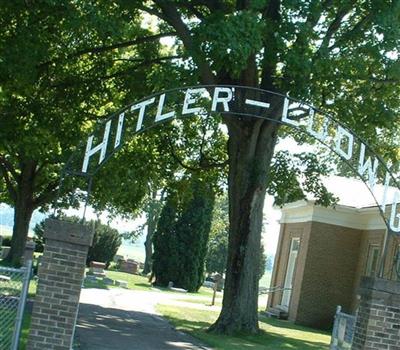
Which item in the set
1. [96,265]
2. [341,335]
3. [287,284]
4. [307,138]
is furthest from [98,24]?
[96,265]

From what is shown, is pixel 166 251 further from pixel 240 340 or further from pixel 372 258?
pixel 240 340

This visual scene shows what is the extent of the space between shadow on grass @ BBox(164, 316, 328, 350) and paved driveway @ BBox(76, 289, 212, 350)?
34 cm

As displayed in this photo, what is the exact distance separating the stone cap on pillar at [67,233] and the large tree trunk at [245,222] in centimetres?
824

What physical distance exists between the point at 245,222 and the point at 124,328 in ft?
12.5

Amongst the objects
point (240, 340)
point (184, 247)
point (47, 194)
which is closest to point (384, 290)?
point (240, 340)

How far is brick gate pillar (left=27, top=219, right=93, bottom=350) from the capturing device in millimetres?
10430

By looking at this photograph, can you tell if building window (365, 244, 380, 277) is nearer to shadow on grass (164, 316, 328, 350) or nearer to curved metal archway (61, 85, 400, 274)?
shadow on grass (164, 316, 328, 350)

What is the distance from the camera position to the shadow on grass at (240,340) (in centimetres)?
1614

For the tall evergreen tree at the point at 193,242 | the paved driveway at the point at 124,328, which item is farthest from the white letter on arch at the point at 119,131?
the tall evergreen tree at the point at 193,242

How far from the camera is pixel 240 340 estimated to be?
56.3 ft

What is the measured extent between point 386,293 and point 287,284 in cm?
2247

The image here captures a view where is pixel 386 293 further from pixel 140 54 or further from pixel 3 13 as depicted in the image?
pixel 140 54

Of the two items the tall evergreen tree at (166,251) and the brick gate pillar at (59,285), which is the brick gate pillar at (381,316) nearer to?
the brick gate pillar at (59,285)

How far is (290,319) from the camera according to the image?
101 feet
